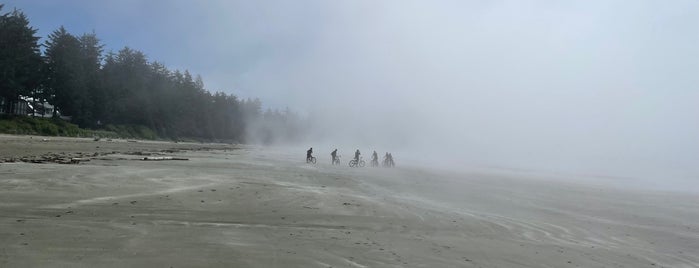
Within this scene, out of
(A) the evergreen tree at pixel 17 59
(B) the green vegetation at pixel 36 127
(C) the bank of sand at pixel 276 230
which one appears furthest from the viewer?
(A) the evergreen tree at pixel 17 59

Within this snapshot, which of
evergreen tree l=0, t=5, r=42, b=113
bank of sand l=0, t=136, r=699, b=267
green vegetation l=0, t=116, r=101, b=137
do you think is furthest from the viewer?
evergreen tree l=0, t=5, r=42, b=113

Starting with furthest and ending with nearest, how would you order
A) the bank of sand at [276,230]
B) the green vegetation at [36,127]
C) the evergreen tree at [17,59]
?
the evergreen tree at [17,59] → the green vegetation at [36,127] → the bank of sand at [276,230]

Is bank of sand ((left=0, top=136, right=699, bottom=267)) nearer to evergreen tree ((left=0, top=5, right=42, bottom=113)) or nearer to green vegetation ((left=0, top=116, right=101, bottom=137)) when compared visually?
green vegetation ((left=0, top=116, right=101, bottom=137))

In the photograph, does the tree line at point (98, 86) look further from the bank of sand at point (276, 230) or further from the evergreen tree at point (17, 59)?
the bank of sand at point (276, 230)

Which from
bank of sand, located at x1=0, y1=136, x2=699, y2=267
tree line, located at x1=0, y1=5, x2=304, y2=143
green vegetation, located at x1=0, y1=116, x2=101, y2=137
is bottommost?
bank of sand, located at x1=0, y1=136, x2=699, y2=267

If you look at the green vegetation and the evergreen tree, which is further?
the evergreen tree

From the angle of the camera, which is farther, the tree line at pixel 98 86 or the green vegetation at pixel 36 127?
the tree line at pixel 98 86

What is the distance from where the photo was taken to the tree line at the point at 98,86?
5634cm

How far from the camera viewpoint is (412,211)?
13.8 m

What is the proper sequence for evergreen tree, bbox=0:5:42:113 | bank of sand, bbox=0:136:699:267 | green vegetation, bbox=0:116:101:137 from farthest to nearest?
evergreen tree, bbox=0:5:42:113
green vegetation, bbox=0:116:101:137
bank of sand, bbox=0:136:699:267

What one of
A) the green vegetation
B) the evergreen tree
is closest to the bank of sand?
the green vegetation

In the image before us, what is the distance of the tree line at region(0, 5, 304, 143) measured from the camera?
185 ft

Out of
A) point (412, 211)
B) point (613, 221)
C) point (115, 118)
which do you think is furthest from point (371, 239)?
point (115, 118)

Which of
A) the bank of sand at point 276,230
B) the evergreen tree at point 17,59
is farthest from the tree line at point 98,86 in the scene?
the bank of sand at point 276,230
